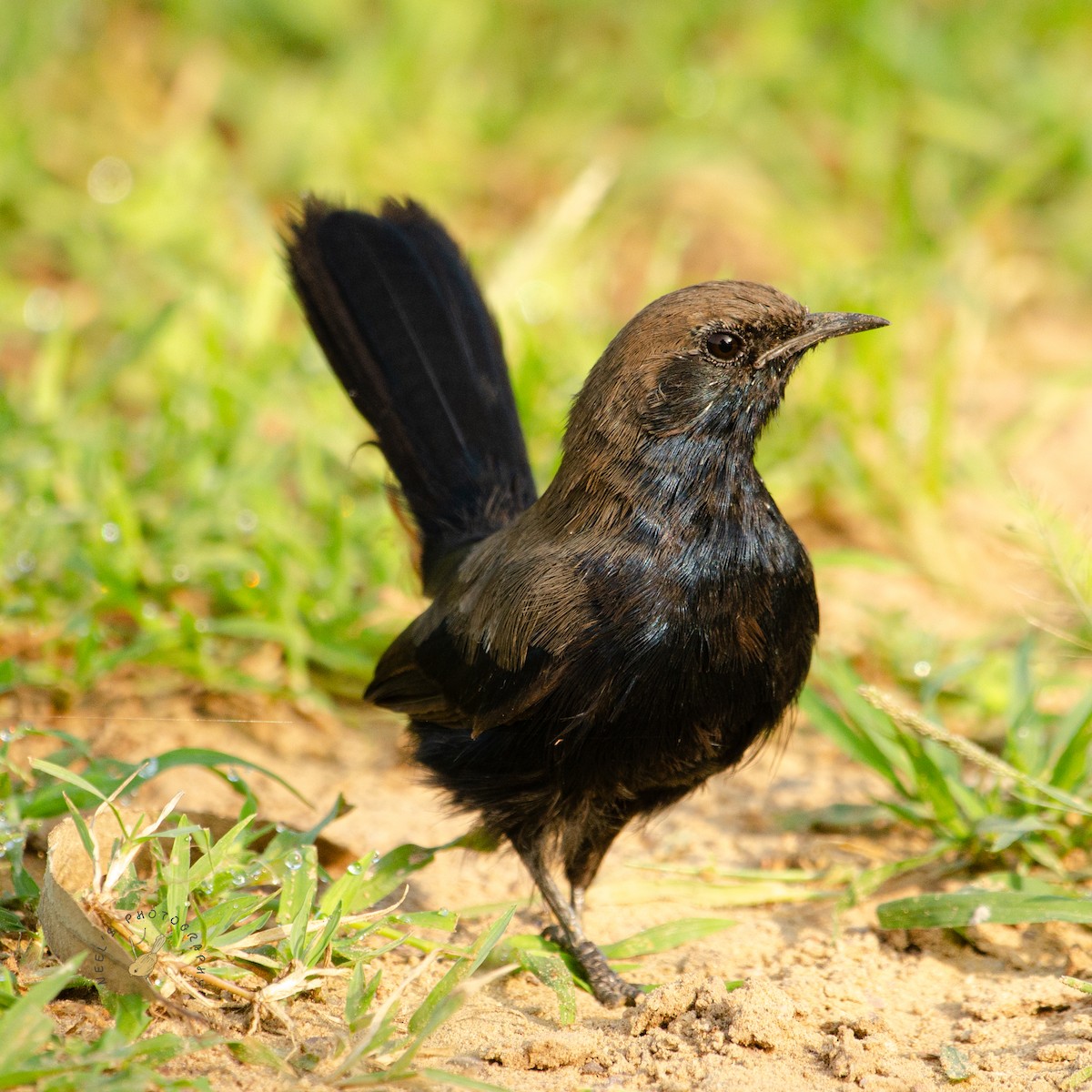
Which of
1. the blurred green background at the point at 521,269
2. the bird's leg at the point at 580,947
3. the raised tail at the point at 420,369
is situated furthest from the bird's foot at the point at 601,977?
the blurred green background at the point at 521,269

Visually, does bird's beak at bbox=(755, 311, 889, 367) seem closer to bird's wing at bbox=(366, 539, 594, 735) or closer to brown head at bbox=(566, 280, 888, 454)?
brown head at bbox=(566, 280, 888, 454)

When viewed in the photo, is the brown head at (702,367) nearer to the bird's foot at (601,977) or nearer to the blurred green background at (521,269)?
the blurred green background at (521,269)

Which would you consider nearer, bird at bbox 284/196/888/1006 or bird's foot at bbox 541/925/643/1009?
bird at bbox 284/196/888/1006

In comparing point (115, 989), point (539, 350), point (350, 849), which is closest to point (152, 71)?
point (539, 350)

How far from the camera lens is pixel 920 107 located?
805 cm

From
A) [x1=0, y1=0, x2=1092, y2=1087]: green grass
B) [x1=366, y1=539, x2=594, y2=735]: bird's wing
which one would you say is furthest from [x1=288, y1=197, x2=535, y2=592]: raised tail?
[x1=0, y1=0, x2=1092, y2=1087]: green grass

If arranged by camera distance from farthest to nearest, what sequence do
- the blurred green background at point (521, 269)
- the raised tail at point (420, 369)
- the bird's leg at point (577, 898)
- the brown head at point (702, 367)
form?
the blurred green background at point (521, 269) < the raised tail at point (420, 369) < the bird's leg at point (577, 898) < the brown head at point (702, 367)

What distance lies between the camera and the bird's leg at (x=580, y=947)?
359 centimetres

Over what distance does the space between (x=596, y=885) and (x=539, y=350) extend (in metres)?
2.41

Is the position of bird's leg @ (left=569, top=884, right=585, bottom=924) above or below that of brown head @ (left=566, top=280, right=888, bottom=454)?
below

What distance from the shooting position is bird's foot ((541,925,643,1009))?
3.58 meters

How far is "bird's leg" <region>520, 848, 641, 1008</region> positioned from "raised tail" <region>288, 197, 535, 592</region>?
1.01 metres

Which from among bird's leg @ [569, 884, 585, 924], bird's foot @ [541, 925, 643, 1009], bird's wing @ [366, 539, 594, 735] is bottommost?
bird's foot @ [541, 925, 643, 1009]

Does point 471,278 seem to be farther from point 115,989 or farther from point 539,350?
point 115,989
